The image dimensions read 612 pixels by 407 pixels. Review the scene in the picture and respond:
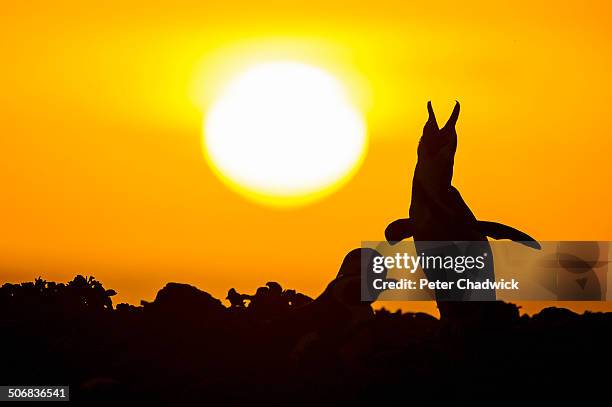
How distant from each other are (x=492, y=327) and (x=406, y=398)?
6.00m

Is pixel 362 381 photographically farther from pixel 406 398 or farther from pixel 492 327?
pixel 492 327

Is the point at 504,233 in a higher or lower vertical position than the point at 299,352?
higher

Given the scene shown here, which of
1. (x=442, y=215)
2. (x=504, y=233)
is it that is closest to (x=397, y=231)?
(x=442, y=215)

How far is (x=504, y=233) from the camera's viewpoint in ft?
121

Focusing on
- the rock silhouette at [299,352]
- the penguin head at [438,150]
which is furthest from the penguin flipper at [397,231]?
the penguin head at [438,150]

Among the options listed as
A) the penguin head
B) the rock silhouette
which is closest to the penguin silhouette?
the penguin head

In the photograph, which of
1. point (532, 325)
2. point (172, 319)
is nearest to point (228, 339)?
point (172, 319)

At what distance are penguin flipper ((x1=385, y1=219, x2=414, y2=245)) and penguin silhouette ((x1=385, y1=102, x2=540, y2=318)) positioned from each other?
2.35ft

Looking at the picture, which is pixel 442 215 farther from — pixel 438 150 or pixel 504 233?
pixel 504 233

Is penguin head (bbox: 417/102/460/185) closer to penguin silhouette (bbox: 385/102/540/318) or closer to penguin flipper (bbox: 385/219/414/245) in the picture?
penguin silhouette (bbox: 385/102/540/318)

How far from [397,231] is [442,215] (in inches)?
83.1

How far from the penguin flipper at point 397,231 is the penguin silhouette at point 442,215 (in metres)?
0.72

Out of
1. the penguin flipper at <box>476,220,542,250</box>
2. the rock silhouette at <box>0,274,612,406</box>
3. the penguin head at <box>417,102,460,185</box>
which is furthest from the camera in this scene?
the penguin flipper at <box>476,220,542,250</box>

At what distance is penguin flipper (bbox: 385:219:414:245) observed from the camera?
3694cm
